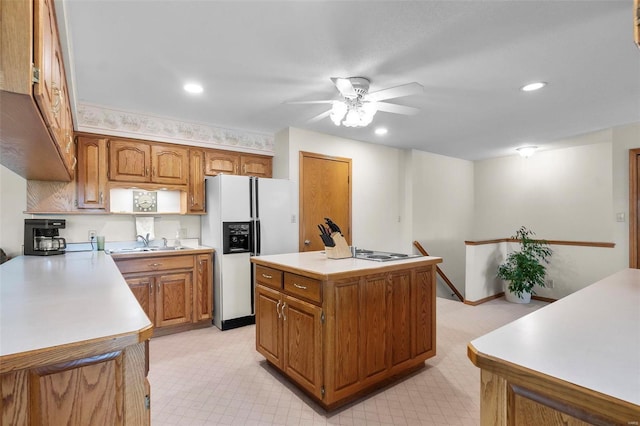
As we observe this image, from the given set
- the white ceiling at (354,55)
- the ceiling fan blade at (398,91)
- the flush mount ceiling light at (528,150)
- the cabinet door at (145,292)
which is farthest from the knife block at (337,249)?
the flush mount ceiling light at (528,150)

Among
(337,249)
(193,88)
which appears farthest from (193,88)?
(337,249)

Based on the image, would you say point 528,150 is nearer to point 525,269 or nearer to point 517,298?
point 525,269

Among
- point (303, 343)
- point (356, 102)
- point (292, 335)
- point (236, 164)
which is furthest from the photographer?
point (236, 164)

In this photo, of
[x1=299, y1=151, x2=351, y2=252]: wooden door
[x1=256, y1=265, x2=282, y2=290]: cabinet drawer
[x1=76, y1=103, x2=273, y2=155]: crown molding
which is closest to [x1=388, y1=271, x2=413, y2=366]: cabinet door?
[x1=256, y1=265, x2=282, y2=290]: cabinet drawer

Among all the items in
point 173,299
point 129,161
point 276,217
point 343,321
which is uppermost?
point 129,161

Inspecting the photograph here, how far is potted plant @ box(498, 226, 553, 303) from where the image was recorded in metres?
4.42

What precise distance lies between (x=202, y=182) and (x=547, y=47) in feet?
11.6

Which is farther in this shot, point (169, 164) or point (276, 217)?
point (276, 217)

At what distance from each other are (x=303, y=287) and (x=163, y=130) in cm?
268

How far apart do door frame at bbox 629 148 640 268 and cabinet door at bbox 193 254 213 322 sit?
5310mm

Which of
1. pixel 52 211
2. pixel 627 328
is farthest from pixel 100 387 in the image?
pixel 52 211

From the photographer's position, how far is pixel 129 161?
132 inches

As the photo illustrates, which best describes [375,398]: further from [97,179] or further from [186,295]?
[97,179]

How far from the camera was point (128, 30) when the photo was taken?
1953 mm
